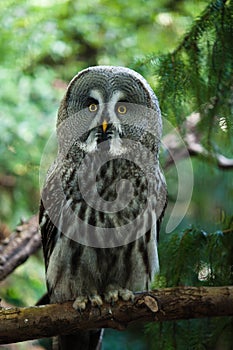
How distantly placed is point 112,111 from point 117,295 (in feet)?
2.50

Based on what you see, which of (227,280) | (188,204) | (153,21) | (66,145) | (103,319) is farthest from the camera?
(153,21)

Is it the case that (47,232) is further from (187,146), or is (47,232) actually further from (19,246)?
(187,146)

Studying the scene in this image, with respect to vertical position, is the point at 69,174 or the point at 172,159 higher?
the point at 172,159

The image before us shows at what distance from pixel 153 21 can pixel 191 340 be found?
2711 millimetres

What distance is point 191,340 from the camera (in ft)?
7.73

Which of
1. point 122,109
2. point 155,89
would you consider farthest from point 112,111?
point 155,89

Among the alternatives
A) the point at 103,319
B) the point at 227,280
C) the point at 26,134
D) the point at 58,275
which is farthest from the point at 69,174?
the point at 26,134

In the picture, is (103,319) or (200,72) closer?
(103,319)

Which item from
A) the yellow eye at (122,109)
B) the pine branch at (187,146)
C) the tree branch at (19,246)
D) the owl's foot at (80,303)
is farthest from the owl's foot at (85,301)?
the pine branch at (187,146)

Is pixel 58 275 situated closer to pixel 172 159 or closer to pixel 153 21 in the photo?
pixel 172 159

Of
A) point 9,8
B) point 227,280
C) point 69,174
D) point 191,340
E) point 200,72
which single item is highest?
point 9,8

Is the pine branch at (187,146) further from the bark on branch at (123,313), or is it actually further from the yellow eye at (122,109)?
the bark on branch at (123,313)

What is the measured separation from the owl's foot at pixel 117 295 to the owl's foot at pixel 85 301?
0.03m

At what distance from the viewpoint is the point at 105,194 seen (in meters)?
2.31
